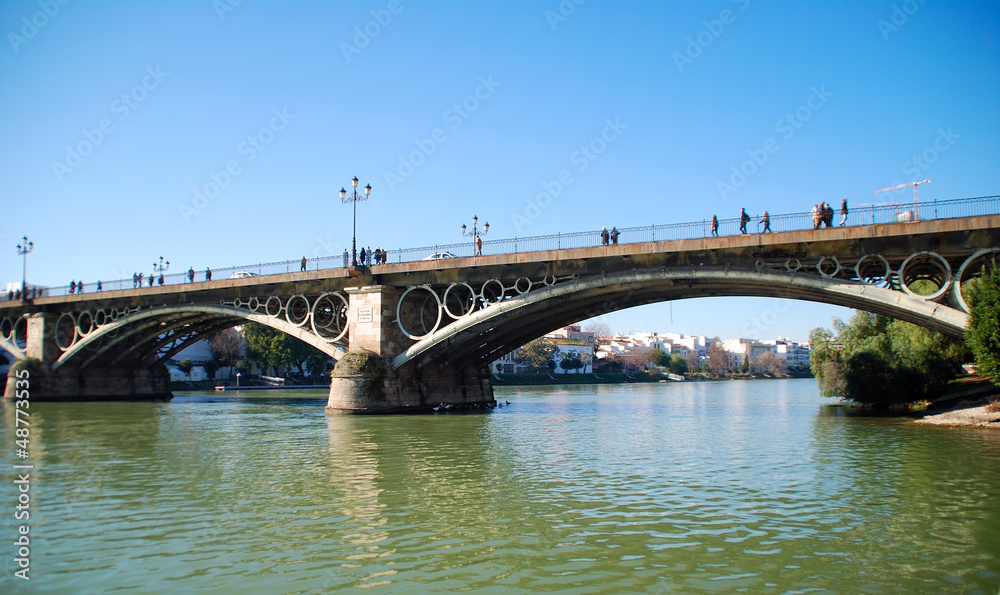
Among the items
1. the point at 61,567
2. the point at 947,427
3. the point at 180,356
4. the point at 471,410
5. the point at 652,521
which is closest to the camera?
the point at 61,567

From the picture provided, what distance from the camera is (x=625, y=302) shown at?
35.9 metres

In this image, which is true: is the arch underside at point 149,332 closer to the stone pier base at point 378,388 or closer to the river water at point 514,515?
the stone pier base at point 378,388

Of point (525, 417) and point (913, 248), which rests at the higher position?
point (913, 248)

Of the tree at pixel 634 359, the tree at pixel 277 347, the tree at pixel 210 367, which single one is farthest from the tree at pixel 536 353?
the tree at pixel 634 359

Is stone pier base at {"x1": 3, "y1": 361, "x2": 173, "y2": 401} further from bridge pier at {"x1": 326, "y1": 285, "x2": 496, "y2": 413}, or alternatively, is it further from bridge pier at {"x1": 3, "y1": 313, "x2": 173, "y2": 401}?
bridge pier at {"x1": 326, "y1": 285, "x2": 496, "y2": 413}

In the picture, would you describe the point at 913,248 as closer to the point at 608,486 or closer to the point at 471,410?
the point at 608,486

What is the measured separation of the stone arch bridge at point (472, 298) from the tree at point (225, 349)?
42608 mm

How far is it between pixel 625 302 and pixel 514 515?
24383mm

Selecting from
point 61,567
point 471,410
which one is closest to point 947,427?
point 471,410

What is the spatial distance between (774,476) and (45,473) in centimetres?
1634

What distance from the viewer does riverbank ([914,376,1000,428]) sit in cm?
2592

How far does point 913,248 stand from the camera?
78.8 ft

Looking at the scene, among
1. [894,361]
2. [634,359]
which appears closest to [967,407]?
[894,361]

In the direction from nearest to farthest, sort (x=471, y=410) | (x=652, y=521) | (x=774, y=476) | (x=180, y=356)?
(x=652, y=521)
(x=774, y=476)
(x=471, y=410)
(x=180, y=356)
